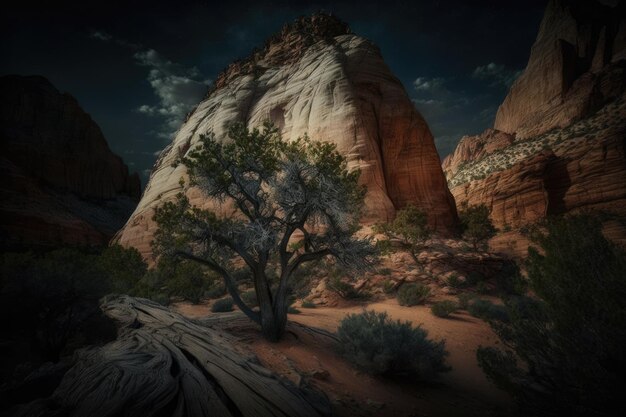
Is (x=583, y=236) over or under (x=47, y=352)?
over

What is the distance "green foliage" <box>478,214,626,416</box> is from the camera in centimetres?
267

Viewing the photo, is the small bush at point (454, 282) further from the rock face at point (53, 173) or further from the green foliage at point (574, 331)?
the rock face at point (53, 173)

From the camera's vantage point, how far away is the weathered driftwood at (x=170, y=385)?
238 cm

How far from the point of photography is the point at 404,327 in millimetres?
6000

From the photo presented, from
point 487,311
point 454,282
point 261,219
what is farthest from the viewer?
point 454,282

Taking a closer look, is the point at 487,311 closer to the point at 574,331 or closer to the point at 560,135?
the point at 574,331

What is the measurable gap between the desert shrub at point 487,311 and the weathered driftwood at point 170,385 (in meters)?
8.91

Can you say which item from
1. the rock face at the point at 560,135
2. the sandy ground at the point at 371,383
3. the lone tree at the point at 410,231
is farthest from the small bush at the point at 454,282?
the rock face at the point at 560,135

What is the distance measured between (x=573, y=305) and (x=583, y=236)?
1.04 meters

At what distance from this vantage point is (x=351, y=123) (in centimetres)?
2353

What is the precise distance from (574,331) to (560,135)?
44254 mm

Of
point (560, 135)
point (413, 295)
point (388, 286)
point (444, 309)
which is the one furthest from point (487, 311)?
point (560, 135)

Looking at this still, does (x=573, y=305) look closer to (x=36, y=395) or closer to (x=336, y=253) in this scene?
(x=336, y=253)

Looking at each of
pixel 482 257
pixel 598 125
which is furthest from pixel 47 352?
pixel 598 125
